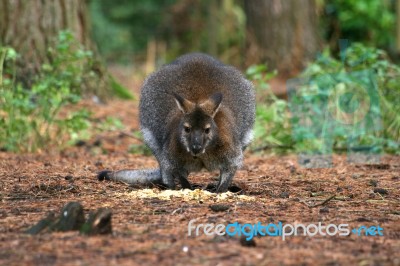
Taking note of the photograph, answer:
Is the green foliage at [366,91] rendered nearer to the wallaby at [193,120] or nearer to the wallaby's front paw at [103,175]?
the wallaby at [193,120]

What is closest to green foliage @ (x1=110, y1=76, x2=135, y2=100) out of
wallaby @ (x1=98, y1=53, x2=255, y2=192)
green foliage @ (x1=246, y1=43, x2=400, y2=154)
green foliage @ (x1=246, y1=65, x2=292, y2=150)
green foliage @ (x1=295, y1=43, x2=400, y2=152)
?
green foliage @ (x1=246, y1=65, x2=292, y2=150)

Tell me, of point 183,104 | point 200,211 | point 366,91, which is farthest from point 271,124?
point 200,211

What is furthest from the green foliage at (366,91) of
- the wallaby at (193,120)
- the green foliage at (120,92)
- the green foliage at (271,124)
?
the green foliage at (120,92)

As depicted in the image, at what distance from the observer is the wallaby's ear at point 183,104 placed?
5.99 metres

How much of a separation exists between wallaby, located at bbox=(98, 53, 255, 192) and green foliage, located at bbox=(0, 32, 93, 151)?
4.67 ft

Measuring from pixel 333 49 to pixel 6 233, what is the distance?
1518cm

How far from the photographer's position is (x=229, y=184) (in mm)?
6160

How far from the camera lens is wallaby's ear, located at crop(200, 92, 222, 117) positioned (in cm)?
600

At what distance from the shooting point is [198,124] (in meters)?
5.86

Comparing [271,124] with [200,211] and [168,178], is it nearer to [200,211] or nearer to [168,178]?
[168,178]

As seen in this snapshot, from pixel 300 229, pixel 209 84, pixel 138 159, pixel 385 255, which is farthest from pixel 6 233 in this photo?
pixel 138 159

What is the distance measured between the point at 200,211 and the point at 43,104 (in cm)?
382

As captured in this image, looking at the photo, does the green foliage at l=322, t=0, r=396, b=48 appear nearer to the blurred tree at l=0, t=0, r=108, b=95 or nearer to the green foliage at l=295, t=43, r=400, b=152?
the green foliage at l=295, t=43, r=400, b=152

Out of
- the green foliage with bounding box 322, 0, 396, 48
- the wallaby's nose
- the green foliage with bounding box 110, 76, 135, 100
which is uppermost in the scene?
the wallaby's nose
